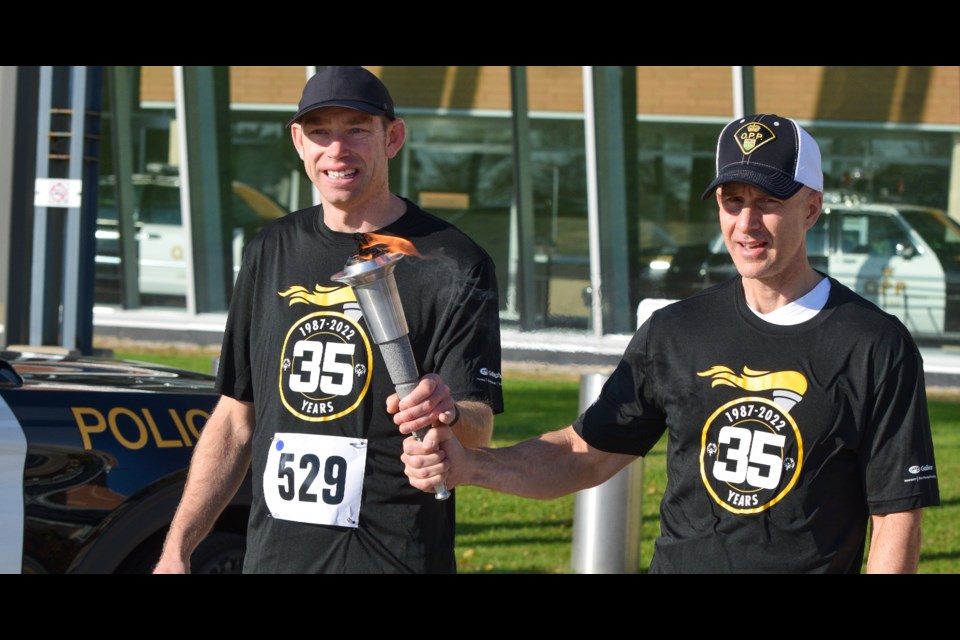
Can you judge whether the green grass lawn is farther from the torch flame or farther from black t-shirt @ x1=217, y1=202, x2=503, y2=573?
the torch flame

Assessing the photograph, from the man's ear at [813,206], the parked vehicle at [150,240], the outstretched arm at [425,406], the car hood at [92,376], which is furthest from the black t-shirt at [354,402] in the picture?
the parked vehicle at [150,240]

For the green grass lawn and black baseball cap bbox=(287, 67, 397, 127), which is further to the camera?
the green grass lawn

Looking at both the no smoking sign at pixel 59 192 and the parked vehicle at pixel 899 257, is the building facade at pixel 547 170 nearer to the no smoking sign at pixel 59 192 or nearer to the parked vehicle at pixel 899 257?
the parked vehicle at pixel 899 257

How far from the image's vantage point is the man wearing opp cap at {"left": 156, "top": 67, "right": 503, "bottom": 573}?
352cm

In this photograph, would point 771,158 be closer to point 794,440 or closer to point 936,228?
point 794,440

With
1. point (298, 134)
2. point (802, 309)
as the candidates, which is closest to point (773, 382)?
point (802, 309)

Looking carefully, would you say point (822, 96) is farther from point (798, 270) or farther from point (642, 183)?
point (798, 270)

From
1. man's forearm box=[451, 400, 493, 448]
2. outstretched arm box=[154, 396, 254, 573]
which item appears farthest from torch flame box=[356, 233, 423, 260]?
outstretched arm box=[154, 396, 254, 573]

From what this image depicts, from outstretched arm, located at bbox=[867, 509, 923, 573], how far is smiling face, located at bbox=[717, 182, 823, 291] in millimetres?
586

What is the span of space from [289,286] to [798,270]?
4.48ft

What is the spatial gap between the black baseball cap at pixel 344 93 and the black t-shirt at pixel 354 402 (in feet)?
1.04

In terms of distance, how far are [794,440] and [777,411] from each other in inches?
3.1

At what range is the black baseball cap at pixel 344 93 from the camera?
3.54 metres

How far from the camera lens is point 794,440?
3.06m
